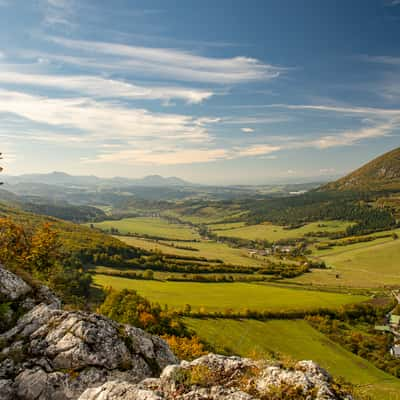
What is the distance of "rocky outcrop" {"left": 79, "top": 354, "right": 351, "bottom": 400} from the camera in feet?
29.3

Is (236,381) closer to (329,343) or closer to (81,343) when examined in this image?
(81,343)

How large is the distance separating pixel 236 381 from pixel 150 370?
5652mm

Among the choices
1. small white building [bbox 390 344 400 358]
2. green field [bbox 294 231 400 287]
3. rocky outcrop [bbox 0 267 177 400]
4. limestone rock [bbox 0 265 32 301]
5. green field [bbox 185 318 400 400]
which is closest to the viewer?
rocky outcrop [bbox 0 267 177 400]

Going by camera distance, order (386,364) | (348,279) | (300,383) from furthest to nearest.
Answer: (348,279) → (386,364) → (300,383)

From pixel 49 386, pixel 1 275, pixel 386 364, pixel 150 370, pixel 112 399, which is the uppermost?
pixel 1 275

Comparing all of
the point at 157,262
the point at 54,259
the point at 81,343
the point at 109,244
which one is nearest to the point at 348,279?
the point at 157,262

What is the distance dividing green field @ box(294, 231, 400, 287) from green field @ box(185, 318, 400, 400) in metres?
61.1

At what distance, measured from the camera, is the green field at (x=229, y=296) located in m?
91.6

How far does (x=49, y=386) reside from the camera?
1111 cm

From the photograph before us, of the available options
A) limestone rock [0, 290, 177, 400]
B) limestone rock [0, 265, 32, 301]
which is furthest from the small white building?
limestone rock [0, 265, 32, 301]

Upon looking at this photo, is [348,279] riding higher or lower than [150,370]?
lower

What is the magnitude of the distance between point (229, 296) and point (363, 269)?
361ft

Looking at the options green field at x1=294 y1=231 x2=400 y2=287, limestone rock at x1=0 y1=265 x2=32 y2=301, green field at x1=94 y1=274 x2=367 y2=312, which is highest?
limestone rock at x1=0 y1=265 x2=32 y2=301

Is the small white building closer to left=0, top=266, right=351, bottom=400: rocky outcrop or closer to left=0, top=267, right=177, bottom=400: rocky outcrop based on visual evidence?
left=0, top=266, right=351, bottom=400: rocky outcrop
